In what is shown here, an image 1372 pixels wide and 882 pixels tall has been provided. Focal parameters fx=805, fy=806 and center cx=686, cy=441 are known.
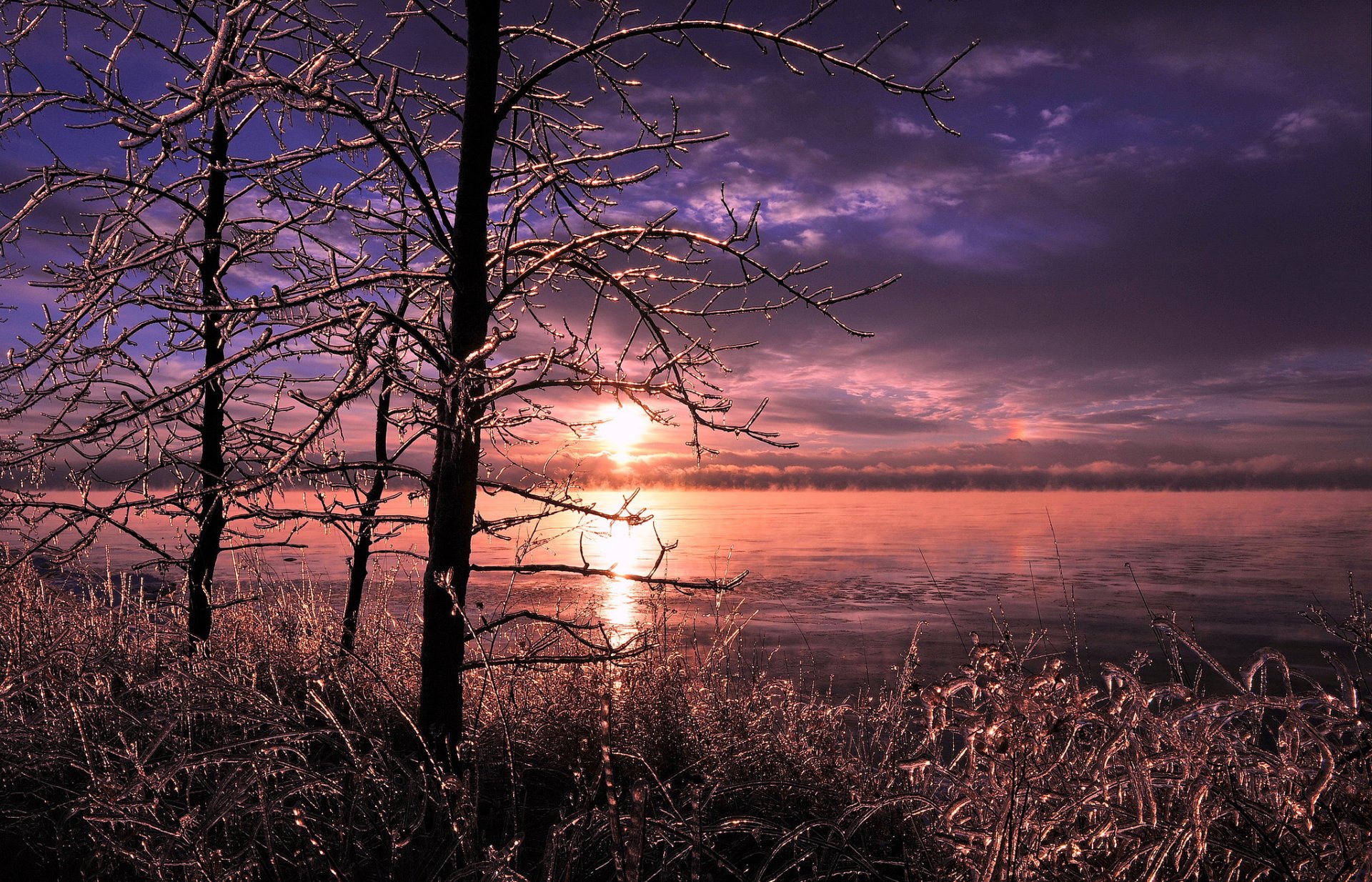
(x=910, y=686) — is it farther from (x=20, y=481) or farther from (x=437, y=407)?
(x=20, y=481)

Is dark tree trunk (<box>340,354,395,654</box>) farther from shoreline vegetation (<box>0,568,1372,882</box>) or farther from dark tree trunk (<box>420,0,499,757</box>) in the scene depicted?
dark tree trunk (<box>420,0,499,757</box>)

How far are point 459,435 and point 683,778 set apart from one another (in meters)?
2.50

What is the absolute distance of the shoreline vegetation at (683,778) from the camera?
2.53 m

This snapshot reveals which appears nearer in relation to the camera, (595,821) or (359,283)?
(595,821)

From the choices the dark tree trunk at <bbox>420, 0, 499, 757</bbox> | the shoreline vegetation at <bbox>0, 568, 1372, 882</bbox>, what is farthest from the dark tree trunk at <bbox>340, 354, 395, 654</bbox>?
the dark tree trunk at <bbox>420, 0, 499, 757</bbox>

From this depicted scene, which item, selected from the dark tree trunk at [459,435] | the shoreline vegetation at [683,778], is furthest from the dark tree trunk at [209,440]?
the dark tree trunk at [459,435]

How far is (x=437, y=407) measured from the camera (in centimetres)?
384

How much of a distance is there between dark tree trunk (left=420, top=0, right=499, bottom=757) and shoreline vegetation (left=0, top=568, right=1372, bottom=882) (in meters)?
0.19

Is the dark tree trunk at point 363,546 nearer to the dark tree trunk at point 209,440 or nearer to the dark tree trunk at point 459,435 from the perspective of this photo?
the dark tree trunk at point 209,440

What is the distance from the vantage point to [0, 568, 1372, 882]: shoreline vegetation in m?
2.53

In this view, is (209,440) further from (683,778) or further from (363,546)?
(683,778)

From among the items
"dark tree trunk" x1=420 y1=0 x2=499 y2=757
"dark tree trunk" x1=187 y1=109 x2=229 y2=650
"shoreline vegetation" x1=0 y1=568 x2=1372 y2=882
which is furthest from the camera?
"dark tree trunk" x1=187 y1=109 x2=229 y2=650

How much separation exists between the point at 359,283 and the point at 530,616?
1.81 m

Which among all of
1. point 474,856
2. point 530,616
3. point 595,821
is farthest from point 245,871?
point 530,616
